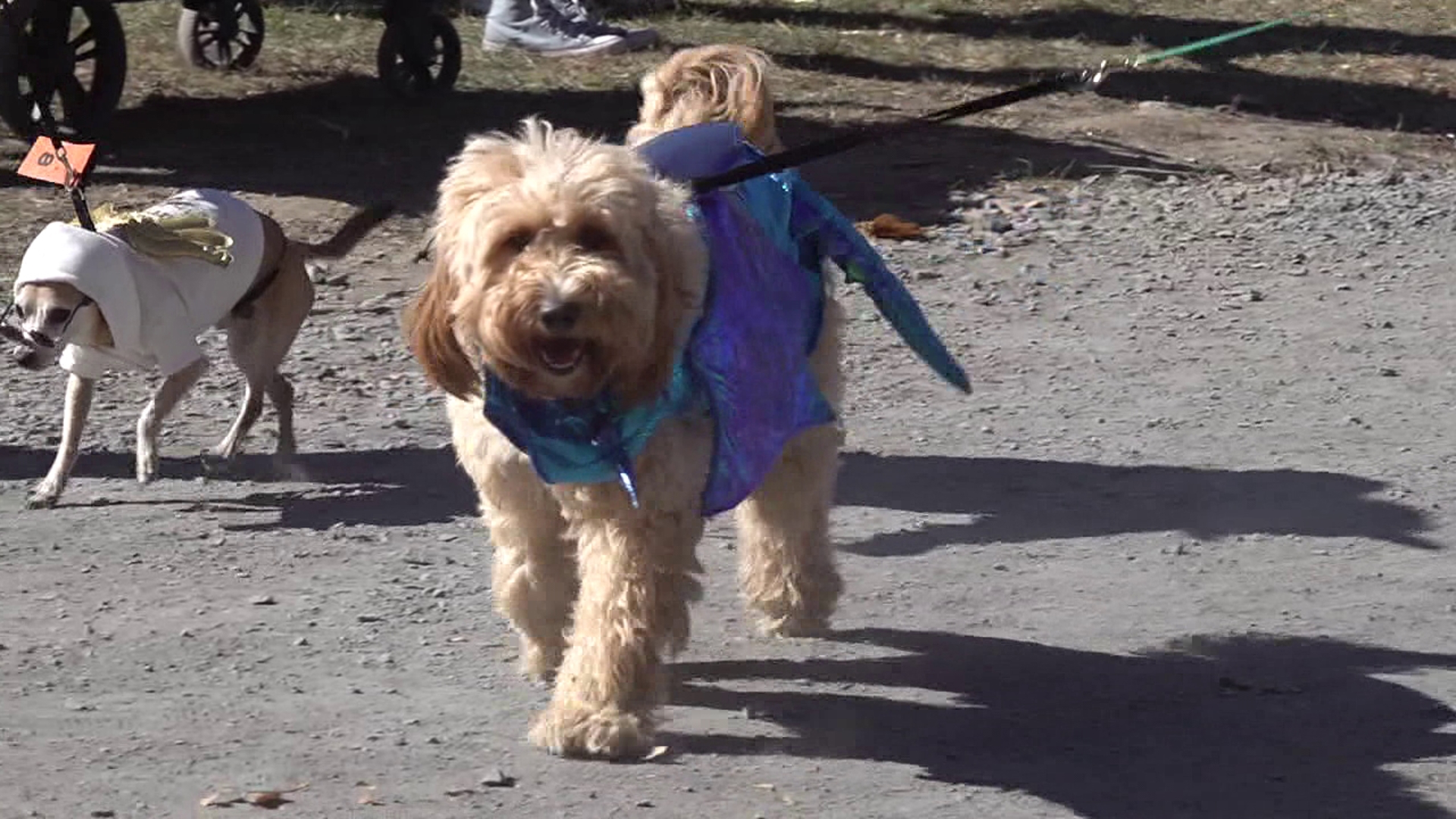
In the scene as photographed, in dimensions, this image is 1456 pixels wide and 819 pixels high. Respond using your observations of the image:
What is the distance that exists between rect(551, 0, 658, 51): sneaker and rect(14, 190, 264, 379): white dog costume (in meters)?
6.46

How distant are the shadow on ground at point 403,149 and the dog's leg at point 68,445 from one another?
127 inches

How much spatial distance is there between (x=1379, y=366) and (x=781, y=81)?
209 inches

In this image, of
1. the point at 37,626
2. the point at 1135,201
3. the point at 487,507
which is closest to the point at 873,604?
the point at 487,507

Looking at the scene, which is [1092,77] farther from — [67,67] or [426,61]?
[426,61]

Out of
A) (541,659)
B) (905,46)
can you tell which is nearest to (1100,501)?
(541,659)

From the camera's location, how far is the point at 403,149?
35.6ft

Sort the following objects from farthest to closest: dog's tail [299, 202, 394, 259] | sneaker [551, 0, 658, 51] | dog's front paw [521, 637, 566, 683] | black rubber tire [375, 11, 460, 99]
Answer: sneaker [551, 0, 658, 51]
black rubber tire [375, 11, 460, 99]
dog's tail [299, 202, 394, 259]
dog's front paw [521, 637, 566, 683]

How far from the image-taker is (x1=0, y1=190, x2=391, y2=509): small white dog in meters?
6.24

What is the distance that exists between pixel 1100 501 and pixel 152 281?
2.61 metres

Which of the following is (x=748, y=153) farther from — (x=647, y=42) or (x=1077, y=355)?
(x=647, y=42)

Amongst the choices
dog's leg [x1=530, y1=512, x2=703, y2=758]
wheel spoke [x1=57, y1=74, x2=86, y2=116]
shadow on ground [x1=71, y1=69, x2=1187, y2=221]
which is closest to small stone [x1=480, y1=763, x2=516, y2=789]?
dog's leg [x1=530, y1=512, x2=703, y2=758]

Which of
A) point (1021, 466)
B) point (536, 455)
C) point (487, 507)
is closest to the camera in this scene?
point (536, 455)

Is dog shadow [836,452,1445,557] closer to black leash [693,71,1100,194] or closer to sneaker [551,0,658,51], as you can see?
black leash [693,71,1100,194]

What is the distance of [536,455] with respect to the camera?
4.34 metres
